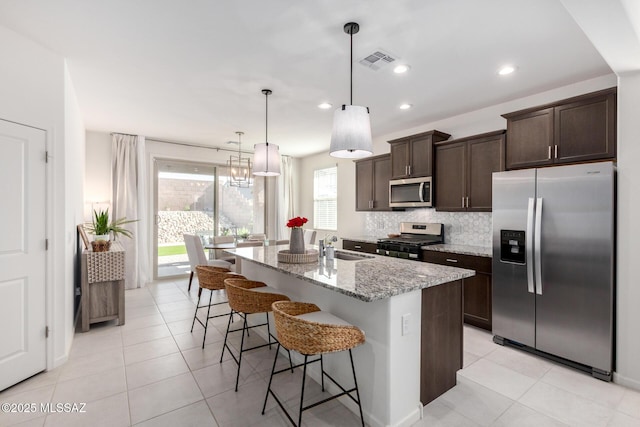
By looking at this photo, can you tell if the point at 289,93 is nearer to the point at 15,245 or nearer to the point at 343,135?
the point at 343,135

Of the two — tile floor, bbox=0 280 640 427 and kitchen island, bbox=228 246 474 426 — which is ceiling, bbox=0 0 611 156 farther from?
tile floor, bbox=0 280 640 427

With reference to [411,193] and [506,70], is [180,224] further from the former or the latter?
[506,70]

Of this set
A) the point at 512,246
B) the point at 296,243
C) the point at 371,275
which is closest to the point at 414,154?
the point at 512,246

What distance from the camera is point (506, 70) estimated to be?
298 cm

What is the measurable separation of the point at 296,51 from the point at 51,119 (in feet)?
7.28

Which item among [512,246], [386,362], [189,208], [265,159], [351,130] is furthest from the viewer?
[189,208]

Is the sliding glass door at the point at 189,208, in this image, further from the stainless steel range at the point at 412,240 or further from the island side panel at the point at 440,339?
the island side panel at the point at 440,339

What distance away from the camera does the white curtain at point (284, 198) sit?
730 cm

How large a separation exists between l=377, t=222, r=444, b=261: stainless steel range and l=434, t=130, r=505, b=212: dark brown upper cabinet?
454 mm

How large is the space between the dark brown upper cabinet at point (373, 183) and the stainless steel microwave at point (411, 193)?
25 centimetres

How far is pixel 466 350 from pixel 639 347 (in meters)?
1.28

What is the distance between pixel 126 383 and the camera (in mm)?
2480

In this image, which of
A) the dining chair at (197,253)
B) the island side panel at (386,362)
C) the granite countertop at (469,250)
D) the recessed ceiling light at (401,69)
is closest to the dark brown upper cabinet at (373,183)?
the granite countertop at (469,250)

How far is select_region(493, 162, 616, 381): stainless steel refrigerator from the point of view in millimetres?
2533
